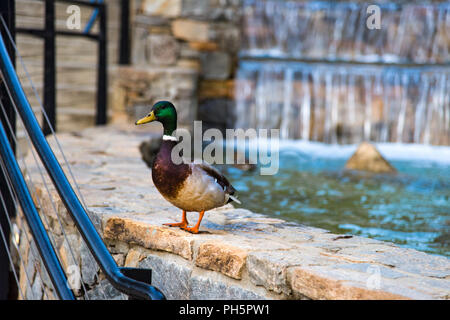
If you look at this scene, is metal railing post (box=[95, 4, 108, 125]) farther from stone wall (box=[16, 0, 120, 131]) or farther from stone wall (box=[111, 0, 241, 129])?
stone wall (box=[16, 0, 120, 131])

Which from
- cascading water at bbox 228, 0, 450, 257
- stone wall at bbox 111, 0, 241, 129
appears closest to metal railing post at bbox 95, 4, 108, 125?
stone wall at bbox 111, 0, 241, 129

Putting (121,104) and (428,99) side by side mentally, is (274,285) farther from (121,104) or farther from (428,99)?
(428,99)

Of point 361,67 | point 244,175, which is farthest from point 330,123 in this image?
point 244,175

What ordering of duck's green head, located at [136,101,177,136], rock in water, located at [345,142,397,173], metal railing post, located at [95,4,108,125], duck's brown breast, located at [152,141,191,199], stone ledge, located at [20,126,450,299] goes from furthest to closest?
metal railing post, located at [95,4,108,125] → rock in water, located at [345,142,397,173] → duck's green head, located at [136,101,177,136] → duck's brown breast, located at [152,141,191,199] → stone ledge, located at [20,126,450,299]

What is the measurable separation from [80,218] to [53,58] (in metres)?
3.95

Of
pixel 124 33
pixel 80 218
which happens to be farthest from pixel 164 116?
pixel 124 33

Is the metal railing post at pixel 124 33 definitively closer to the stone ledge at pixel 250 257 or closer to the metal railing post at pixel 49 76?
the metal railing post at pixel 49 76

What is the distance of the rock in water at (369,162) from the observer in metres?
5.71

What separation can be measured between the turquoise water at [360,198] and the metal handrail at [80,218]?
2.07 m

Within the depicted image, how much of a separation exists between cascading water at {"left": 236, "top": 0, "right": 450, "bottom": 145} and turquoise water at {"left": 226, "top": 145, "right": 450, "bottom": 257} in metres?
1.00

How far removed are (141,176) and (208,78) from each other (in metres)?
4.00

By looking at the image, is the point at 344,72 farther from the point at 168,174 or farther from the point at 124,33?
the point at 168,174

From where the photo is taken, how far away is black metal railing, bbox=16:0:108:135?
5.45m

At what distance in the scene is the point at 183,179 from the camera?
2416mm
